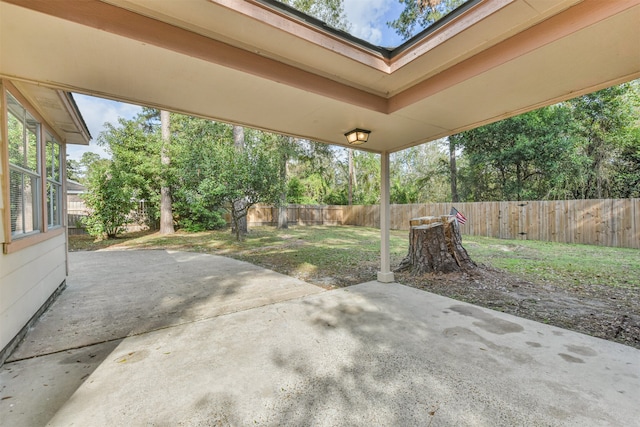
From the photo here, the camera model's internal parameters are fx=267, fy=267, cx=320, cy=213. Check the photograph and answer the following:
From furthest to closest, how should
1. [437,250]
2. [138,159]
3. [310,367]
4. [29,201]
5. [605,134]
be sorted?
[138,159], [605,134], [437,250], [29,201], [310,367]

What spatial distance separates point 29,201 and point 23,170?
411mm

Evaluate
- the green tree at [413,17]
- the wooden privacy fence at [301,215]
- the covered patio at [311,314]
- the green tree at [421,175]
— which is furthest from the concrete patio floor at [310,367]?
the green tree at [421,175]

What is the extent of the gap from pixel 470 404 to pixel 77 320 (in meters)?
3.76

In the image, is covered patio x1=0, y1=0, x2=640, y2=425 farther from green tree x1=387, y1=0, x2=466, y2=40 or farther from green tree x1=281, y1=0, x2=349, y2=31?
green tree x1=281, y1=0, x2=349, y2=31

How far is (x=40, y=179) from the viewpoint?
3.27 m

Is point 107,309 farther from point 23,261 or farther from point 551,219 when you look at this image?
point 551,219

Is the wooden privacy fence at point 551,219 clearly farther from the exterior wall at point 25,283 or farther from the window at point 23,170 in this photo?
the window at point 23,170

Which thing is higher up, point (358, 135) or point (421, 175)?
point (421, 175)

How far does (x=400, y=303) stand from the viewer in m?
3.33

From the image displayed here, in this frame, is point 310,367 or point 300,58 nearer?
point 310,367

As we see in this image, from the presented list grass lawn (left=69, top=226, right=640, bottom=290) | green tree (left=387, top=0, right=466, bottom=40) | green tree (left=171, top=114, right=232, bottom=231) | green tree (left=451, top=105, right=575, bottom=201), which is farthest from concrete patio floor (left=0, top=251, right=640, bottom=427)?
green tree (left=387, top=0, right=466, bottom=40)

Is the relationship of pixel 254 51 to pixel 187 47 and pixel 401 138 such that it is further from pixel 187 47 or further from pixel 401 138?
pixel 401 138

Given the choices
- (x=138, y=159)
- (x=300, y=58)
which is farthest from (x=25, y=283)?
(x=138, y=159)

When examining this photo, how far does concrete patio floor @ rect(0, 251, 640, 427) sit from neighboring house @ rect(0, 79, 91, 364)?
32 centimetres
